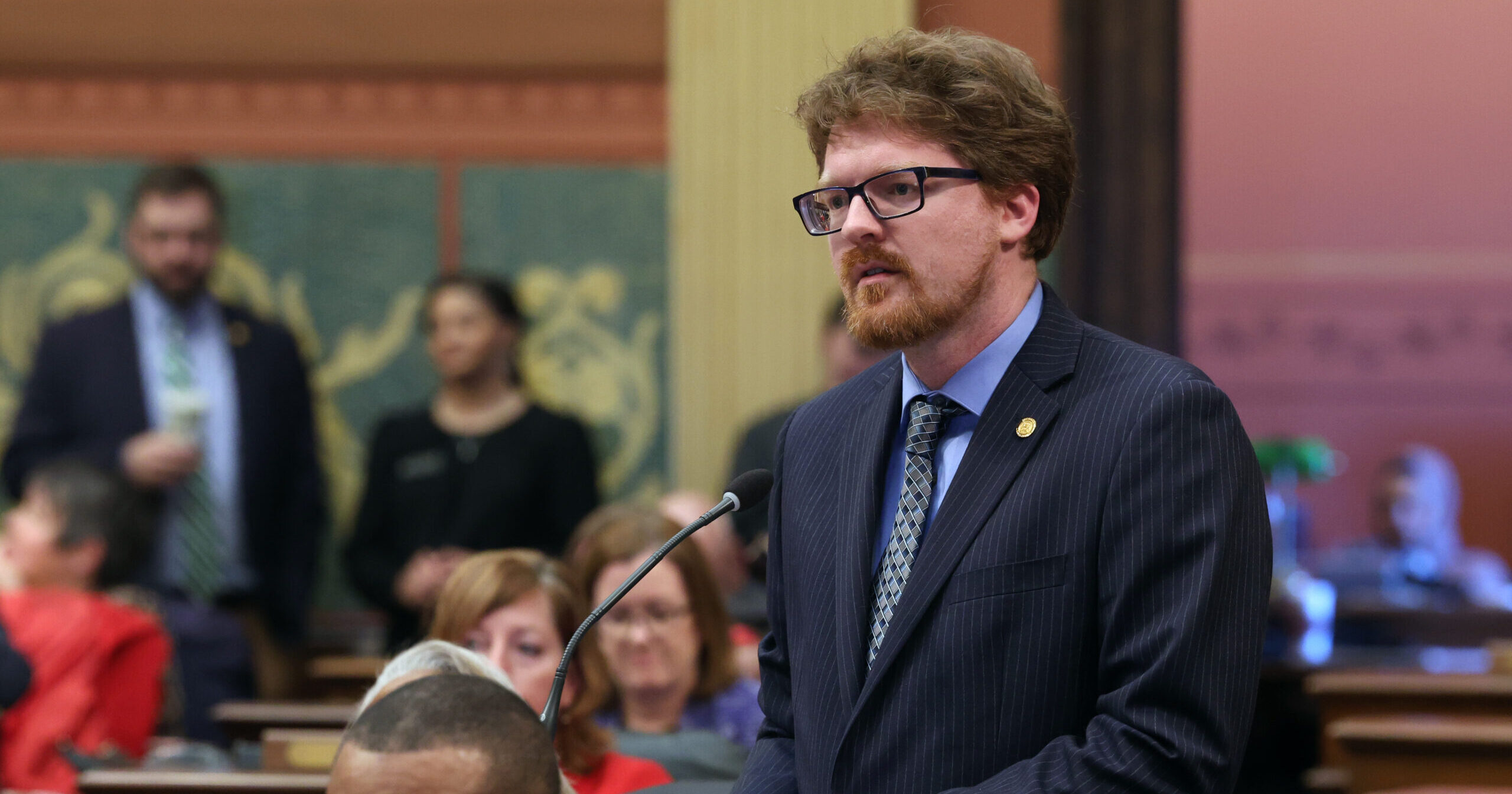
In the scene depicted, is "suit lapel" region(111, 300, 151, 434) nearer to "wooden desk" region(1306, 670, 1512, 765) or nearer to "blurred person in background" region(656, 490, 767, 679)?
"blurred person in background" region(656, 490, 767, 679)

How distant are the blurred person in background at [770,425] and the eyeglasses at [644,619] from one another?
29.5 inches

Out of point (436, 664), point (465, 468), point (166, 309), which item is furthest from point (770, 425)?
point (436, 664)

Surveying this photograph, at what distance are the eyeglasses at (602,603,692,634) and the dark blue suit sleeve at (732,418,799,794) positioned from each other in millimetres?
1259

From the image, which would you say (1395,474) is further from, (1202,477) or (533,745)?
(533,745)

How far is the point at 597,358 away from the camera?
5.18 meters

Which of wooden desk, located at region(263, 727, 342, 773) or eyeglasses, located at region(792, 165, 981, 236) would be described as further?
wooden desk, located at region(263, 727, 342, 773)

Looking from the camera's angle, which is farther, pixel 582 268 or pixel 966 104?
pixel 582 268

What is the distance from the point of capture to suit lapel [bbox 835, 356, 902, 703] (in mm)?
1414

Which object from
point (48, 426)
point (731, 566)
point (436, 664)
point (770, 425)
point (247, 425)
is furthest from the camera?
point (247, 425)

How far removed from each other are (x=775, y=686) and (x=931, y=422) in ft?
1.11

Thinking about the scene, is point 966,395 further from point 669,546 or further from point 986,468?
point 669,546

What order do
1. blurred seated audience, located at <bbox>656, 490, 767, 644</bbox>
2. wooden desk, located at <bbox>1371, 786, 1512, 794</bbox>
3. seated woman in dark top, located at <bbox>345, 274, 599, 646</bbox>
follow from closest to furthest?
1. wooden desk, located at <bbox>1371, 786, 1512, 794</bbox>
2. blurred seated audience, located at <bbox>656, 490, 767, 644</bbox>
3. seated woman in dark top, located at <bbox>345, 274, 599, 646</bbox>

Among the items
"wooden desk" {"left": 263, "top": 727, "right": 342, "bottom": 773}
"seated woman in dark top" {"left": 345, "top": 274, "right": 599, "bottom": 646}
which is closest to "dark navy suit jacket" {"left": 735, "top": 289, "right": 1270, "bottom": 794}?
"wooden desk" {"left": 263, "top": 727, "right": 342, "bottom": 773}

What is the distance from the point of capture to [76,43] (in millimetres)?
5160
